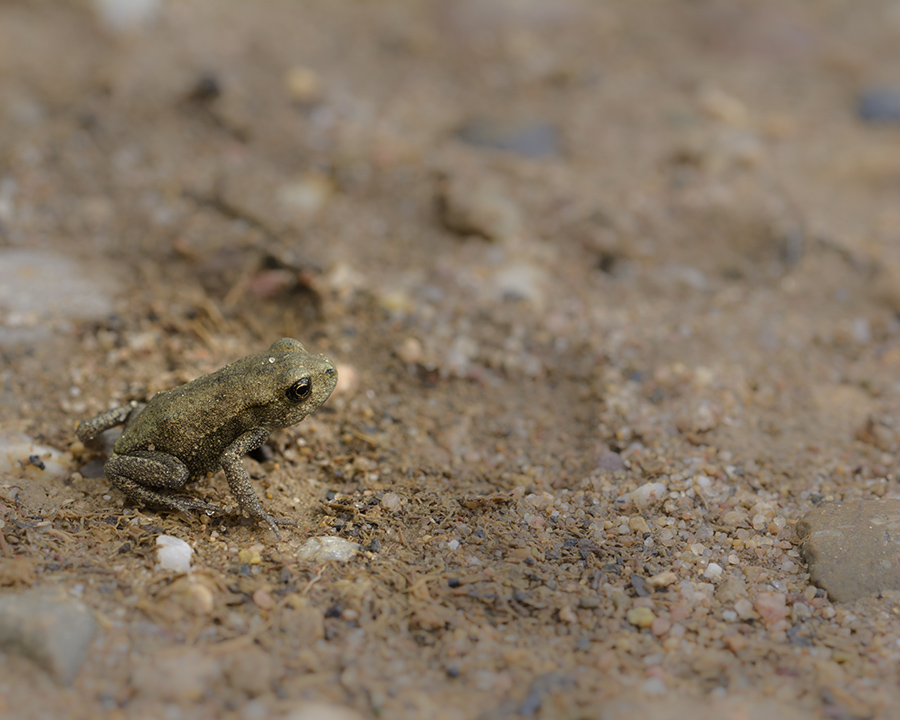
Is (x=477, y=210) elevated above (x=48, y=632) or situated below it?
above

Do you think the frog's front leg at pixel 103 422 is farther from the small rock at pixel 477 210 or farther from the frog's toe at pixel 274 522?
the small rock at pixel 477 210

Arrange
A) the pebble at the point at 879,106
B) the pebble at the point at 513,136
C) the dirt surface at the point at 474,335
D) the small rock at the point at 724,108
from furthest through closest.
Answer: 1. the pebble at the point at 879,106
2. the small rock at the point at 724,108
3. the pebble at the point at 513,136
4. the dirt surface at the point at 474,335

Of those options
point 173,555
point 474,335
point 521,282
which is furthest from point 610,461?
point 173,555

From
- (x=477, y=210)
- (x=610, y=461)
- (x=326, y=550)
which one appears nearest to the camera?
(x=326, y=550)

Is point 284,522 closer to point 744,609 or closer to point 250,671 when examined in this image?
point 250,671

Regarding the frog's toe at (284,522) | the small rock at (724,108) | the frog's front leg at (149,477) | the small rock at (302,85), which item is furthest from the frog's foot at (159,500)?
the small rock at (724,108)

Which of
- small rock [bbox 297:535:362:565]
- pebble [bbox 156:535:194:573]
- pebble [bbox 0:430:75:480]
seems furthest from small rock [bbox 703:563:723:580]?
pebble [bbox 0:430:75:480]

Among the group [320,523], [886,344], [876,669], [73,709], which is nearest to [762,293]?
[886,344]
